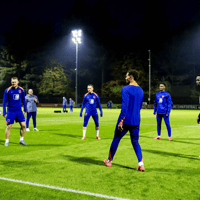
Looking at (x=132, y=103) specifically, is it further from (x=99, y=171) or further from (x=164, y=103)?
(x=164, y=103)

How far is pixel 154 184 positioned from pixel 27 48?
2760 inches

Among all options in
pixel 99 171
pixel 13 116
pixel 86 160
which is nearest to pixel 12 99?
pixel 13 116

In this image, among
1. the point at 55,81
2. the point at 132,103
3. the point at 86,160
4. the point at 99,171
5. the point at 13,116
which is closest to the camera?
the point at 132,103

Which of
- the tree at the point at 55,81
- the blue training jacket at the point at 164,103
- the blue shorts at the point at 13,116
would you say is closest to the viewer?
the blue shorts at the point at 13,116

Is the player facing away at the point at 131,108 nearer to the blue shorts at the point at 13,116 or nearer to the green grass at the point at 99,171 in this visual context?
the green grass at the point at 99,171

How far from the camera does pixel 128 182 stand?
5086mm

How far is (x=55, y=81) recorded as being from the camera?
6469 centimetres

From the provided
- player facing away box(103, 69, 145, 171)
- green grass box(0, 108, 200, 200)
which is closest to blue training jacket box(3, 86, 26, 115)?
green grass box(0, 108, 200, 200)

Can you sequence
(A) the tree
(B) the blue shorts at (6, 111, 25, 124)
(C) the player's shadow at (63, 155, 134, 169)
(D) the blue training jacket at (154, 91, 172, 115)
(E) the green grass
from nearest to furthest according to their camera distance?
1. (E) the green grass
2. (C) the player's shadow at (63, 155, 134, 169)
3. (B) the blue shorts at (6, 111, 25, 124)
4. (D) the blue training jacket at (154, 91, 172, 115)
5. (A) the tree

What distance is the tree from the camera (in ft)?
211

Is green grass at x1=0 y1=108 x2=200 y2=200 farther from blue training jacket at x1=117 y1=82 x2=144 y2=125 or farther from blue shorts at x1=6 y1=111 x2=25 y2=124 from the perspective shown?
blue training jacket at x1=117 y1=82 x2=144 y2=125

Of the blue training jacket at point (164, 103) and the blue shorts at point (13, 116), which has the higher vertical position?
the blue training jacket at point (164, 103)

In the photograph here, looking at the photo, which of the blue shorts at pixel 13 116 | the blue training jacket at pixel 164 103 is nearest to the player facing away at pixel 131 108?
the blue shorts at pixel 13 116

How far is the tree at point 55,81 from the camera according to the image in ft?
211
